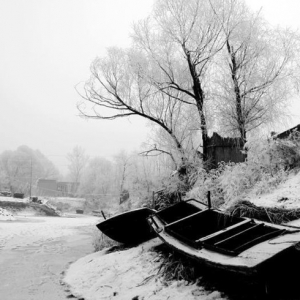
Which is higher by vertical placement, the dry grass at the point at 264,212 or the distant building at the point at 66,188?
the dry grass at the point at 264,212

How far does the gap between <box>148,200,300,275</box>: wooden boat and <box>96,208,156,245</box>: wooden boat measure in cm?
221

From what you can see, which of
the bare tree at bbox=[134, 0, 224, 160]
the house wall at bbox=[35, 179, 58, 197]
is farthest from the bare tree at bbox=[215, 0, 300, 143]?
the house wall at bbox=[35, 179, 58, 197]

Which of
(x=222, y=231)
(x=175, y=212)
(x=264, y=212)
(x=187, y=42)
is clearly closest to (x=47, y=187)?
(x=187, y=42)

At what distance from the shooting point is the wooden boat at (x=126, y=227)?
28.0 ft

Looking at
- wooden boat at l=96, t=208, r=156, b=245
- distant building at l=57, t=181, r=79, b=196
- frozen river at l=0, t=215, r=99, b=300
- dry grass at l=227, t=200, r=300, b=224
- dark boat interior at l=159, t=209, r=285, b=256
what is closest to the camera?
dark boat interior at l=159, t=209, r=285, b=256

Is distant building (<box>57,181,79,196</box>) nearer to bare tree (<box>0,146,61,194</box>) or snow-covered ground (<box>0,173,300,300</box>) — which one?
bare tree (<box>0,146,61,194</box>)

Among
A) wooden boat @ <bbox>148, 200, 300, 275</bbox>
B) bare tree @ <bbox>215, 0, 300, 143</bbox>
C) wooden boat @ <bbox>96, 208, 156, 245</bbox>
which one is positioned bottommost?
wooden boat @ <bbox>96, 208, 156, 245</bbox>

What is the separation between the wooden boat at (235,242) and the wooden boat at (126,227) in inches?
87.2

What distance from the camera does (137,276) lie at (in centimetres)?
565

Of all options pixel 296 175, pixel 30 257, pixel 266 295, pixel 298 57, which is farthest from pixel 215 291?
pixel 298 57

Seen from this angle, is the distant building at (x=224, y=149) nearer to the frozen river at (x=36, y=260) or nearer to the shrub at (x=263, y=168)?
the shrub at (x=263, y=168)

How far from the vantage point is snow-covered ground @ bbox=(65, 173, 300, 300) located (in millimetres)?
4523

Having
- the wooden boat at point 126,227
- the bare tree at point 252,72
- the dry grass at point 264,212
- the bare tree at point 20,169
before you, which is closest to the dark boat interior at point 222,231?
the dry grass at point 264,212

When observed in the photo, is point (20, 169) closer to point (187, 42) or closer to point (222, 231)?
point (187, 42)
